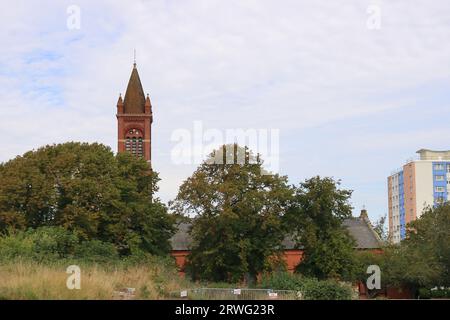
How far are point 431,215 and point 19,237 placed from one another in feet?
114

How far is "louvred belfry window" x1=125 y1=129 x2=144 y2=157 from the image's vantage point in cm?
7536

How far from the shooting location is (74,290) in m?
18.7

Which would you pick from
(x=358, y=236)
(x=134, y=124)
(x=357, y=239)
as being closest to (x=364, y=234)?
(x=358, y=236)

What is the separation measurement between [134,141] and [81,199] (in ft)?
102

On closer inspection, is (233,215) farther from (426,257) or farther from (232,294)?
(426,257)

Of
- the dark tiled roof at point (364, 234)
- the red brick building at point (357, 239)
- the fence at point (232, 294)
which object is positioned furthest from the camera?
the dark tiled roof at point (364, 234)

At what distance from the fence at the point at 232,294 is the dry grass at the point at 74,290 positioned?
2.15ft

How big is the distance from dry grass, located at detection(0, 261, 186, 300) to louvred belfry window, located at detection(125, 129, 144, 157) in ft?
168

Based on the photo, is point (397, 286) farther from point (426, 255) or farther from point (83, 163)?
point (83, 163)

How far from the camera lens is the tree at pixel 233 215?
42938mm

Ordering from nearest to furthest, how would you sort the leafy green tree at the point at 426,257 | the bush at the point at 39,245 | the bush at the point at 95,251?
the bush at the point at 39,245, the bush at the point at 95,251, the leafy green tree at the point at 426,257

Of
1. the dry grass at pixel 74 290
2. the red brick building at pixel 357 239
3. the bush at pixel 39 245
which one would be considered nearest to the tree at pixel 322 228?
the bush at pixel 39 245

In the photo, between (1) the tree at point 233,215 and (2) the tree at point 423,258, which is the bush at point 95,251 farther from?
(2) the tree at point 423,258
